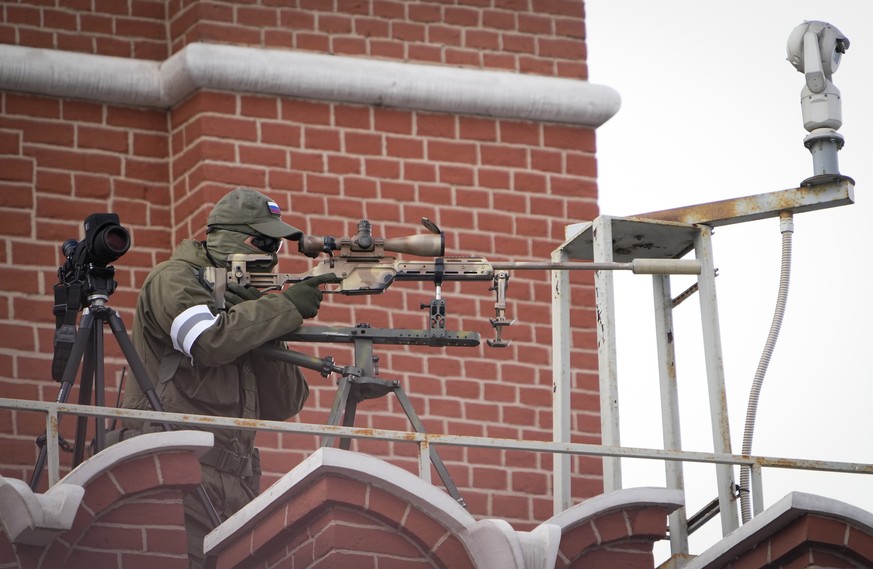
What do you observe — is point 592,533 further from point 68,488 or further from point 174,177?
point 174,177

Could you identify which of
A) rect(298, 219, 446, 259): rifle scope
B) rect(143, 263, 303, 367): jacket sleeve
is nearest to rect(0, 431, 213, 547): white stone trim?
rect(143, 263, 303, 367): jacket sleeve

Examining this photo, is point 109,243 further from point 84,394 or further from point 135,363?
point 84,394

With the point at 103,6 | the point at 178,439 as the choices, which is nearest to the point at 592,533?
the point at 178,439

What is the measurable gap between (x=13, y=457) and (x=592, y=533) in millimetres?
3515

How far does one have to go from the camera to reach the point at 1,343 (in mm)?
12625

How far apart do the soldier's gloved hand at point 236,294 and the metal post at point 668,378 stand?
2144 mm

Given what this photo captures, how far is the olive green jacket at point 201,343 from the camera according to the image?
10477 millimetres

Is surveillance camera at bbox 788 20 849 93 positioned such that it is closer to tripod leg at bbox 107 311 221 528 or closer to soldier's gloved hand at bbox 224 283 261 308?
soldier's gloved hand at bbox 224 283 261 308

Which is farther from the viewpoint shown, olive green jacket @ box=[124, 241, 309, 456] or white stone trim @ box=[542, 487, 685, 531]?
olive green jacket @ box=[124, 241, 309, 456]

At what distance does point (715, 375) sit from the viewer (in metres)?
11.5

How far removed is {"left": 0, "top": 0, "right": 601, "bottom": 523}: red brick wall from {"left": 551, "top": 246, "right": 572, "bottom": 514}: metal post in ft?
4.06

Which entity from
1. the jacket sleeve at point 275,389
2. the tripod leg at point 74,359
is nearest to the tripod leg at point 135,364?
the tripod leg at point 74,359

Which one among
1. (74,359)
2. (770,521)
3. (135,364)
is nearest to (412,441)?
(135,364)

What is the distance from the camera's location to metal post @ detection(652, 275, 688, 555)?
1137 centimetres
